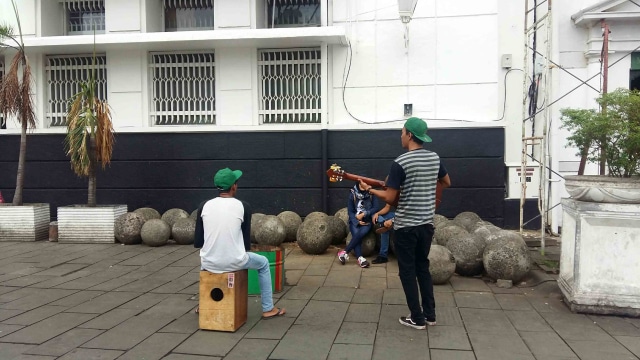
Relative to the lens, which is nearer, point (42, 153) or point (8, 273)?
point (8, 273)

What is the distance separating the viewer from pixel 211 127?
418 inches

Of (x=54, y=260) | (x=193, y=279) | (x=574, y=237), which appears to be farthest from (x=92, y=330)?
(x=574, y=237)

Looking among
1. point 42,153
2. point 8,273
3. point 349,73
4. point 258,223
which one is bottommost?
point 8,273

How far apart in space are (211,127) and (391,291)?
5.78 metres

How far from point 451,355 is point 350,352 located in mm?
867

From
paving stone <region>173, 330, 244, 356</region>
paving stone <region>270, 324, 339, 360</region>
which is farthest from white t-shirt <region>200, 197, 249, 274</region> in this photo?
paving stone <region>270, 324, 339, 360</region>

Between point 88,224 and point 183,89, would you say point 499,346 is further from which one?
point 183,89

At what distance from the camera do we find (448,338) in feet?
15.8

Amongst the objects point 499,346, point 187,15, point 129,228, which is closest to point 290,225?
point 129,228

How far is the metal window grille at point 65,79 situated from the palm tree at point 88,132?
5.65 feet

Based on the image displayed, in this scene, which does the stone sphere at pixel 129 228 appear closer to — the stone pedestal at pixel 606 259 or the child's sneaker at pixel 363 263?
the child's sneaker at pixel 363 263

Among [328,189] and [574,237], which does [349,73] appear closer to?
[328,189]

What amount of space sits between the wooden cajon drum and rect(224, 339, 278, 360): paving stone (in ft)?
0.97

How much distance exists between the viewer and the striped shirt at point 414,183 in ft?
16.1
